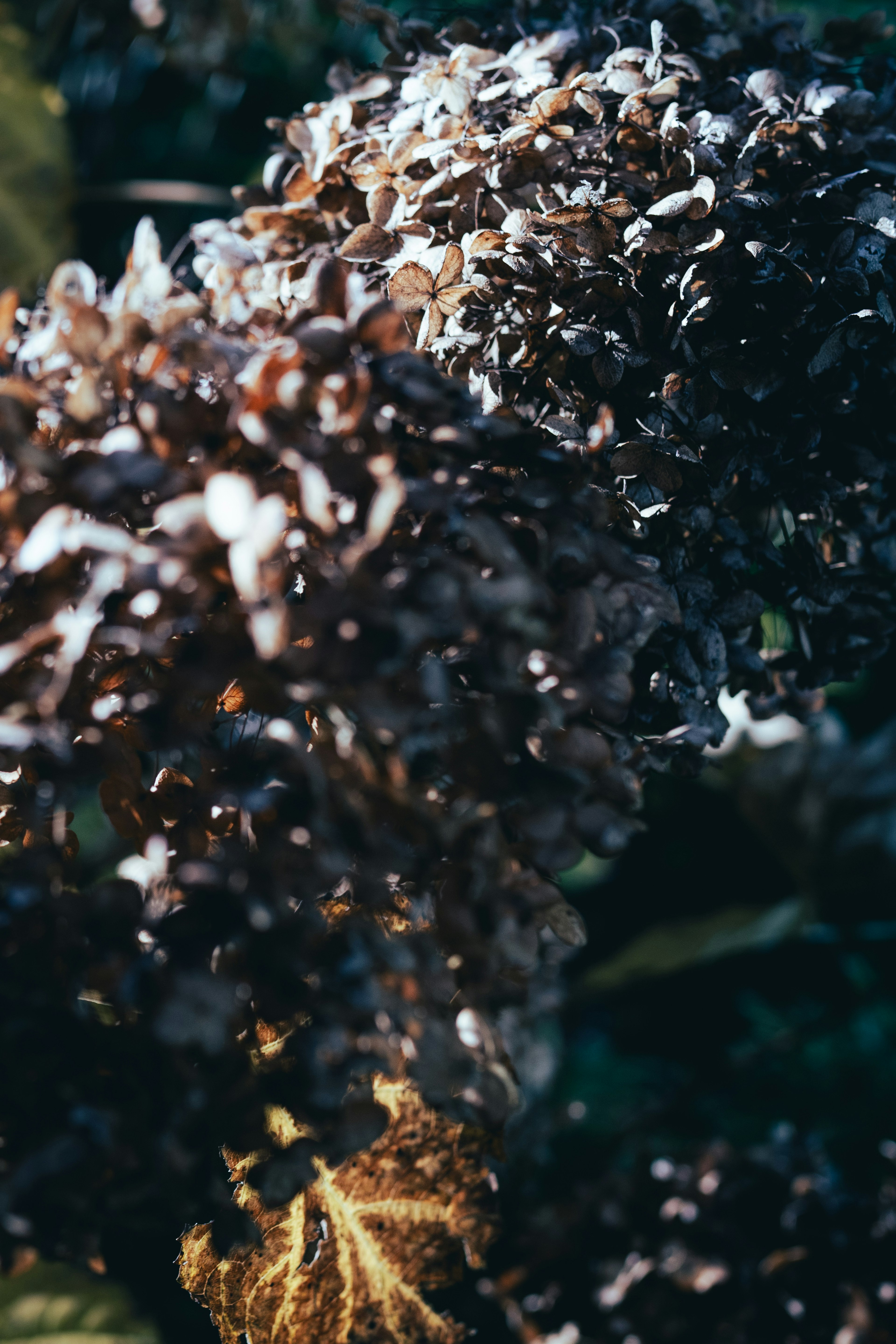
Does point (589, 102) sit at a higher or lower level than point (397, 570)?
higher

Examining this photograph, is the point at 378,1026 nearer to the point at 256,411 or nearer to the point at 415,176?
the point at 256,411

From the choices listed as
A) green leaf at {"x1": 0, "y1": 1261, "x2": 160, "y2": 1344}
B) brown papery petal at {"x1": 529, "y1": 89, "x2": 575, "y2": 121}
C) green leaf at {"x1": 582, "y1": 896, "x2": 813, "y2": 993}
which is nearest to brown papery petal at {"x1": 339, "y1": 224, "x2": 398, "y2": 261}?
brown papery petal at {"x1": 529, "y1": 89, "x2": 575, "y2": 121}

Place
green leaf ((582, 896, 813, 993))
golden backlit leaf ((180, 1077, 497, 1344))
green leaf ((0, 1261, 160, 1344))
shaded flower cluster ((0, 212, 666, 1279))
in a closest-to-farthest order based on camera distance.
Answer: shaded flower cluster ((0, 212, 666, 1279)), golden backlit leaf ((180, 1077, 497, 1344)), green leaf ((0, 1261, 160, 1344)), green leaf ((582, 896, 813, 993))

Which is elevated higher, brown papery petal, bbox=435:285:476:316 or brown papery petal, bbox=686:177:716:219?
brown papery petal, bbox=686:177:716:219

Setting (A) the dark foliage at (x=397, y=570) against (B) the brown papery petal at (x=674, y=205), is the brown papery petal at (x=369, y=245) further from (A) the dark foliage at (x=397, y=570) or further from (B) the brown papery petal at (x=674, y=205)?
(B) the brown papery petal at (x=674, y=205)

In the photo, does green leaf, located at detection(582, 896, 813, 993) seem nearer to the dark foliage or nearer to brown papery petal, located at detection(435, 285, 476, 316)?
the dark foliage

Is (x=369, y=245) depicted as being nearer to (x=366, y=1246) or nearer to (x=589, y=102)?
(x=589, y=102)

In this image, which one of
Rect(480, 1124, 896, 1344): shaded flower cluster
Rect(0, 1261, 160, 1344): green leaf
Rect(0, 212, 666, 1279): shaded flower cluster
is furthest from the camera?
Rect(480, 1124, 896, 1344): shaded flower cluster

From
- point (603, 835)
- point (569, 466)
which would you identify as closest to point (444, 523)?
point (569, 466)

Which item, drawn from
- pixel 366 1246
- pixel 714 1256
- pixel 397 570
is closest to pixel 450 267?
pixel 397 570
